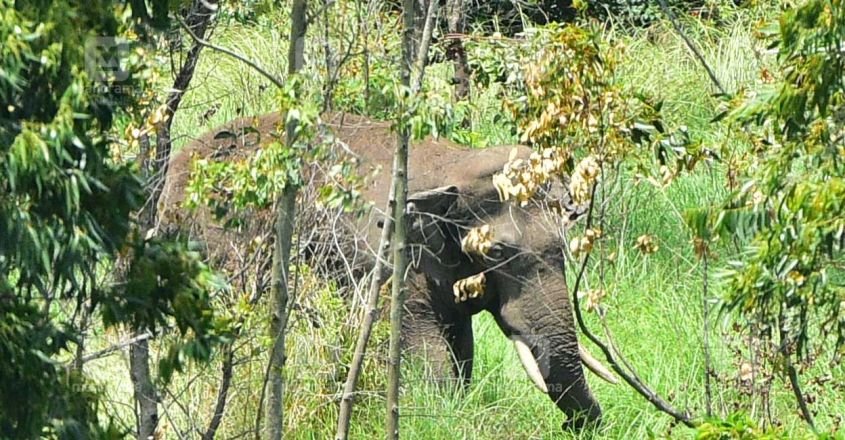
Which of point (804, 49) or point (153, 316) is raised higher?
point (804, 49)

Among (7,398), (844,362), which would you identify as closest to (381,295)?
(844,362)

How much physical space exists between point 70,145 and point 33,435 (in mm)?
758

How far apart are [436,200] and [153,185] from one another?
2.37m

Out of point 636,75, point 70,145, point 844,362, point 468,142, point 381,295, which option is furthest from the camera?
point 636,75

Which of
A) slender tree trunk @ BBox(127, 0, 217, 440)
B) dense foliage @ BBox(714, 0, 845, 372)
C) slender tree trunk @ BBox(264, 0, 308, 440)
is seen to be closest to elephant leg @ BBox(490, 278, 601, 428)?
slender tree trunk @ BBox(127, 0, 217, 440)

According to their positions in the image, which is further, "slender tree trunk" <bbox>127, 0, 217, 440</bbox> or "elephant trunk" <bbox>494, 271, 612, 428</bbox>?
"elephant trunk" <bbox>494, 271, 612, 428</bbox>

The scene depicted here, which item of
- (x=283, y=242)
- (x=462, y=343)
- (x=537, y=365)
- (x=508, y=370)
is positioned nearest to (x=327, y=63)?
(x=283, y=242)

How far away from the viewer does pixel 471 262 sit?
390 inches

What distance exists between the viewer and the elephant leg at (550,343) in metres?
9.42

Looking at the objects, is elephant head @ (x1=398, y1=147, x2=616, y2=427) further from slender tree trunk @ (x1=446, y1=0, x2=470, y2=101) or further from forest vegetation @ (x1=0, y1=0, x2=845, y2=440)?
slender tree trunk @ (x1=446, y1=0, x2=470, y2=101)

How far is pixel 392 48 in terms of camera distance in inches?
390

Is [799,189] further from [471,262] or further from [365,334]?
[471,262]

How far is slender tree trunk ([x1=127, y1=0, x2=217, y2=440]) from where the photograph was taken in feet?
23.0

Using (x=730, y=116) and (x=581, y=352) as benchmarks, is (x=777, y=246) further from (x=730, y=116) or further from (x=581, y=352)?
(x=581, y=352)
